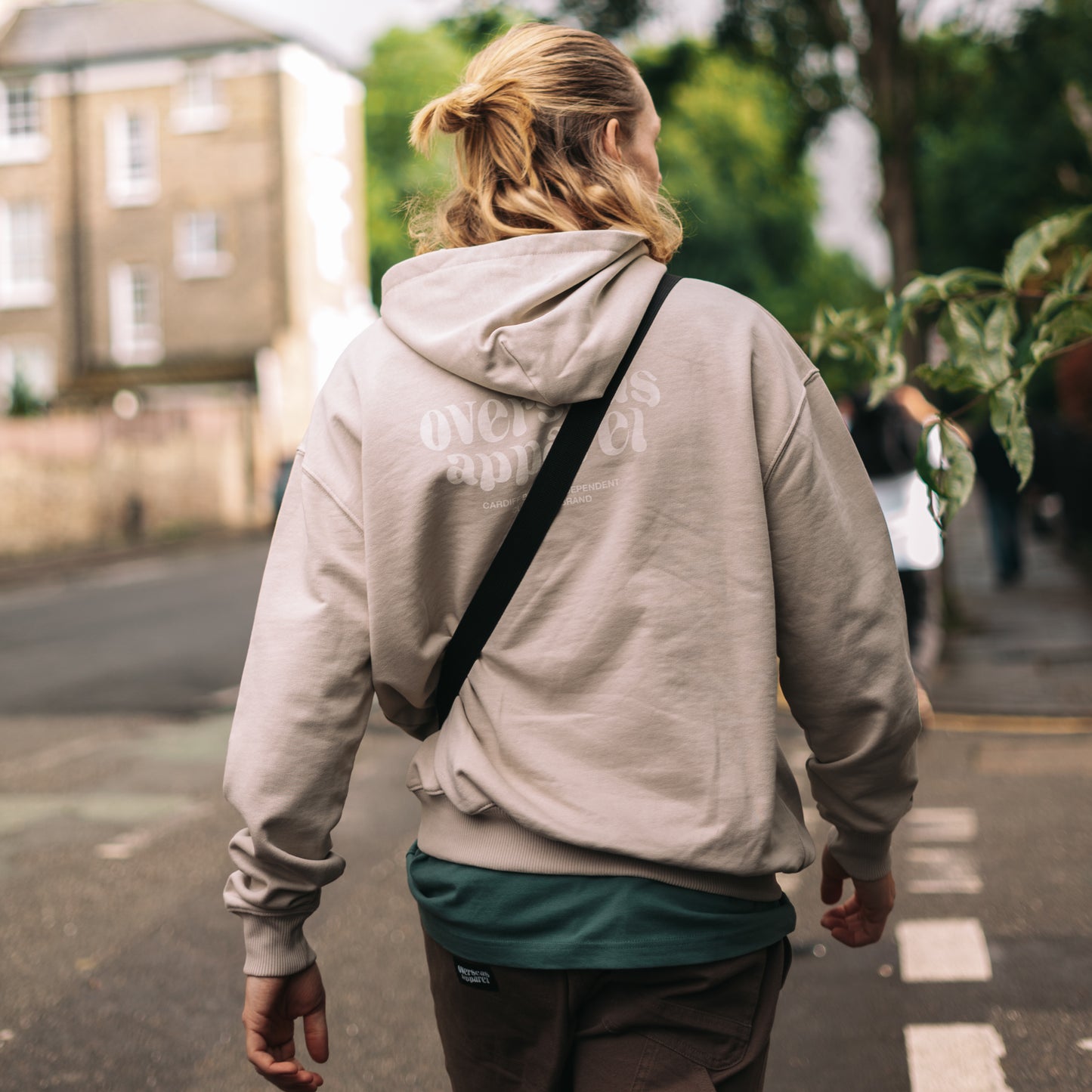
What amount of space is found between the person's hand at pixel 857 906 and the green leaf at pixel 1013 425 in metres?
0.84

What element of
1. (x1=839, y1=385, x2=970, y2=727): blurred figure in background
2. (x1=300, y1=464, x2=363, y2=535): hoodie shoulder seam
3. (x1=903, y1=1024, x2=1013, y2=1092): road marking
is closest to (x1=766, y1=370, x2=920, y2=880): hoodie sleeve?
(x1=300, y1=464, x2=363, y2=535): hoodie shoulder seam

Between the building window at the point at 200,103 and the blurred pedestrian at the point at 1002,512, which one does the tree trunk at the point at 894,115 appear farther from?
the building window at the point at 200,103

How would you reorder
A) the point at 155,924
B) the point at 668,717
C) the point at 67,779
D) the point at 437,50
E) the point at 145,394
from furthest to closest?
1. the point at 437,50
2. the point at 145,394
3. the point at 67,779
4. the point at 155,924
5. the point at 668,717

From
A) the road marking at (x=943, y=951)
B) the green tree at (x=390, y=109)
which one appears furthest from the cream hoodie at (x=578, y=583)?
the green tree at (x=390, y=109)

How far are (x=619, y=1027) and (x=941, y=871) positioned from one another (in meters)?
3.76

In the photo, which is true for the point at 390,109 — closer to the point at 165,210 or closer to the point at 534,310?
the point at 165,210

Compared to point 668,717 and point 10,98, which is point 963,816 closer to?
point 668,717

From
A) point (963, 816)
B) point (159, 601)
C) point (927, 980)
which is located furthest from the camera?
point (159, 601)

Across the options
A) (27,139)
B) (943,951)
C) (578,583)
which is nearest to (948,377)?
(578,583)

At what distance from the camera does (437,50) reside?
171 feet

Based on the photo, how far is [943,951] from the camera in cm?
423

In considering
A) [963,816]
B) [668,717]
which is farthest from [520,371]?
[963,816]

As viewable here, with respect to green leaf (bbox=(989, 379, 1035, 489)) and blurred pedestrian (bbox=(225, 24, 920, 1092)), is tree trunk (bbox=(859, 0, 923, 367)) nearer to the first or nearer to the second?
green leaf (bbox=(989, 379, 1035, 489))

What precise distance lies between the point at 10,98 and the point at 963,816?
36509 mm
